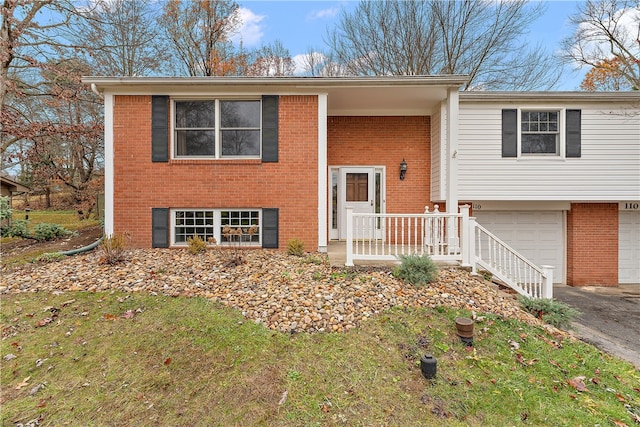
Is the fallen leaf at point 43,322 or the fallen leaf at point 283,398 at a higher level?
the fallen leaf at point 43,322

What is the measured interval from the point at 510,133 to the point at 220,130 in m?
7.71

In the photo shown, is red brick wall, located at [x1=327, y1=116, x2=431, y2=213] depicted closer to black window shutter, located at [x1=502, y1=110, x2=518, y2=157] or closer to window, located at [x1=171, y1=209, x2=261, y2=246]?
black window shutter, located at [x1=502, y1=110, x2=518, y2=157]

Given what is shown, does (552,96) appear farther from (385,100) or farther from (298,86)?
(298,86)

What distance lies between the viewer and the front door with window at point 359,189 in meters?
8.50

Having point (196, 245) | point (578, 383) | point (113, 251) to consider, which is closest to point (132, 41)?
point (113, 251)

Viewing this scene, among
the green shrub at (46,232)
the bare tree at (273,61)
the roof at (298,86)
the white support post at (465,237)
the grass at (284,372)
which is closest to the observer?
the grass at (284,372)

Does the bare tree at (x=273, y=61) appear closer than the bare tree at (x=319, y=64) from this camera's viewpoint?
No

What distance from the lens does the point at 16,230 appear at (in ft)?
28.7

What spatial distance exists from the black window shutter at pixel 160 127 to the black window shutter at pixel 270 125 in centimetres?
233

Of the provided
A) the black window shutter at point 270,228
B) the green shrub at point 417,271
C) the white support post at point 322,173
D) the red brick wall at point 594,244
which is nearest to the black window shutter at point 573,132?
the red brick wall at point 594,244

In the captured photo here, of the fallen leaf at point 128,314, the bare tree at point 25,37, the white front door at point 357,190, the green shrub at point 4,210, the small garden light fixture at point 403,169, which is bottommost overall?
the fallen leaf at point 128,314

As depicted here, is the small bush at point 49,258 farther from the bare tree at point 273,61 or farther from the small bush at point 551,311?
the bare tree at point 273,61

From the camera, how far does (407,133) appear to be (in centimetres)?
842

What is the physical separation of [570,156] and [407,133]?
4419 mm
